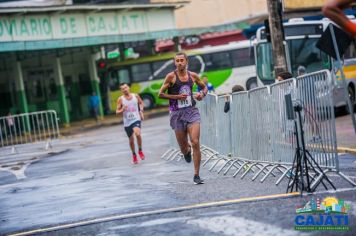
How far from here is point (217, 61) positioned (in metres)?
45.3

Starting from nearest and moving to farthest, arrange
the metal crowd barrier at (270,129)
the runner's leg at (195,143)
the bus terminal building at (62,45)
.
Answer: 1. the metal crowd barrier at (270,129)
2. the runner's leg at (195,143)
3. the bus terminal building at (62,45)

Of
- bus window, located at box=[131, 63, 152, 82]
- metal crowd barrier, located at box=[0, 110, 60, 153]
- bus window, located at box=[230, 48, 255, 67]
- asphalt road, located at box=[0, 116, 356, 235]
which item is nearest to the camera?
asphalt road, located at box=[0, 116, 356, 235]

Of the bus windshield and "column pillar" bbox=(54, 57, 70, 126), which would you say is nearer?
the bus windshield

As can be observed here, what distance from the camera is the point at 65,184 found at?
1346cm

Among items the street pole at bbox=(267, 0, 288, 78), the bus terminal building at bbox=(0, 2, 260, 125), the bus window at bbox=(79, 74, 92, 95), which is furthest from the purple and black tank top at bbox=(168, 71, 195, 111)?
the bus window at bbox=(79, 74, 92, 95)

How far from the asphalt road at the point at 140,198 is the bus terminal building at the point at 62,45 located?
64.2 feet

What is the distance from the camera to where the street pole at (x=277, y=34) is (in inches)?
746

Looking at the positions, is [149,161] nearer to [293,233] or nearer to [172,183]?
[172,183]

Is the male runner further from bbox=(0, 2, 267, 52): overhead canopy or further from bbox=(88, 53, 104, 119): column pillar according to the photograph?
bbox=(88, 53, 104, 119): column pillar

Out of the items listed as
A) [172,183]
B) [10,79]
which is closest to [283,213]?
[172,183]

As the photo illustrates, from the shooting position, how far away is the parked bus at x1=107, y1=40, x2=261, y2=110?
148 ft

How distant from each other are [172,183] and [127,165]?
4.77 m

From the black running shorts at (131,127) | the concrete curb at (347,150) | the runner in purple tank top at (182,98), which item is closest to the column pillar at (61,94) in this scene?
the black running shorts at (131,127)

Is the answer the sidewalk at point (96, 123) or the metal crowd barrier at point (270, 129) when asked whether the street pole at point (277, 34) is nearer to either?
the metal crowd barrier at point (270, 129)
